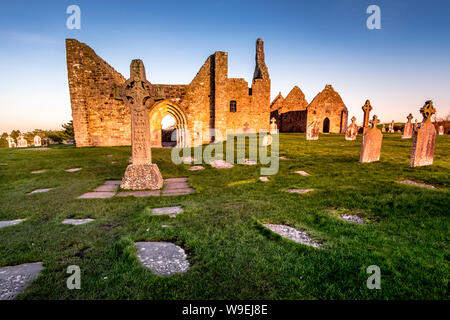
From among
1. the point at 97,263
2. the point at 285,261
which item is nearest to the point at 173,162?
the point at 97,263

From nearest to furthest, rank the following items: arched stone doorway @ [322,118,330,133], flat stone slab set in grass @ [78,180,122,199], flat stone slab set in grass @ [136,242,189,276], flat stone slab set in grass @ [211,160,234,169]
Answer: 1. flat stone slab set in grass @ [136,242,189,276]
2. flat stone slab set in grass @ [78,180,122,199]
3. flat stone slab set in grass @ [211,160,234,169]
4. arched stone doorway @ [322,118,330,133]

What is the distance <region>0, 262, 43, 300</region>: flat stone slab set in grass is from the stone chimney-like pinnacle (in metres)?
24.6

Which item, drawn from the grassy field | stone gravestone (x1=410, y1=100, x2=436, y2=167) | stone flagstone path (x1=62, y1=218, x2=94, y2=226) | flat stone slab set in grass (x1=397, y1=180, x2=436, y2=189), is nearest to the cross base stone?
the grassy field

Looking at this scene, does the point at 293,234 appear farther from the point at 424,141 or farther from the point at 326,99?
the point at 326,99

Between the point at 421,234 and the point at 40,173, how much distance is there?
1018 centimetres

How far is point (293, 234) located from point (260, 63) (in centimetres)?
2529

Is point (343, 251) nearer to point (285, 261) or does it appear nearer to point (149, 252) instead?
point (285, 261)

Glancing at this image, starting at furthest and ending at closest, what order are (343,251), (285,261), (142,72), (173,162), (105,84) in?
1. (105,84)
2. (173,162)
3. (142,72)
4. (343,251)
5. (285,261)

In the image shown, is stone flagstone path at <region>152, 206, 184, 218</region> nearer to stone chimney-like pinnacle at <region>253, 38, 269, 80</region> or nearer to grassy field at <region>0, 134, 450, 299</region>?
grassy field at <region>0, 134, 450, 299</region>

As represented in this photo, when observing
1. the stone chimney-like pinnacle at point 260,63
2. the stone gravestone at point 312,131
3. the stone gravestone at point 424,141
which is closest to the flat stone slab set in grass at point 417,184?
the stone gravestone at point 424,141

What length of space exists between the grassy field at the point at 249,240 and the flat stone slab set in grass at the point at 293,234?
0.43 ft

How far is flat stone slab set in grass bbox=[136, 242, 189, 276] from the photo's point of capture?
2.10 meters

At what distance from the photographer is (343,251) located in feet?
7.62
